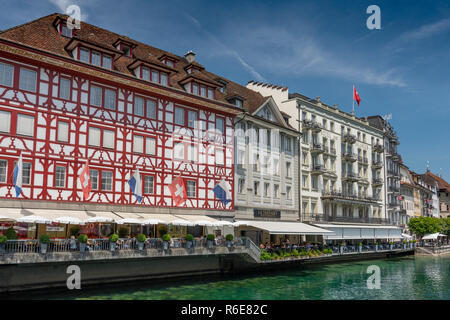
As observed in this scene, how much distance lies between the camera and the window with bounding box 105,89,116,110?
1251 inches

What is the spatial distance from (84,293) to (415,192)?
75158 mm

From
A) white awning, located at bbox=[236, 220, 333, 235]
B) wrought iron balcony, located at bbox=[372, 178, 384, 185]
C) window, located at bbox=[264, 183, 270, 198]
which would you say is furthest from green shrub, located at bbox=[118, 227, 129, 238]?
wrought iron balcony, located at bbox=[372, 178, 384, 185]

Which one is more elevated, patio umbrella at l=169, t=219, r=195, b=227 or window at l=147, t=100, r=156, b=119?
window at l=147, t=100, r=156, b=119

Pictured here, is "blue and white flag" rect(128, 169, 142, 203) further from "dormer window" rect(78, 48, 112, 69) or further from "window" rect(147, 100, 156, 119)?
"dormer window" rect(78, 48, 112, 69)

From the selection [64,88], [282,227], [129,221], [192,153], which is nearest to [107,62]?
[64,88]

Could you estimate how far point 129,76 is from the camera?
32031 mm

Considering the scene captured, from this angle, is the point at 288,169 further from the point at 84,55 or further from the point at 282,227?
the point at 84,55

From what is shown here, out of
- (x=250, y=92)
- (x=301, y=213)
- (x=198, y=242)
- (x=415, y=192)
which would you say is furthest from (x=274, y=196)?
(x=415, y=192)

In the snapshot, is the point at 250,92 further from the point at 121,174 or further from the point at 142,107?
the point at 121,174

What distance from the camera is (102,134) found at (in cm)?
3109

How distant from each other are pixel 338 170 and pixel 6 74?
40080 mm

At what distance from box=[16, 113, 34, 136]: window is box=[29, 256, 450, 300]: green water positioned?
9948 millimetres

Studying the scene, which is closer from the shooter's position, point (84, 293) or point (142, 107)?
point (84, 293)

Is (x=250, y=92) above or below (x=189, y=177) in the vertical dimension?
above
